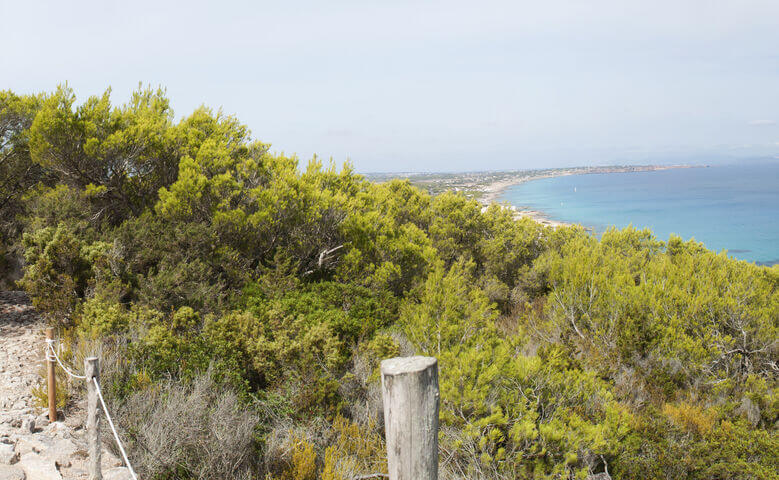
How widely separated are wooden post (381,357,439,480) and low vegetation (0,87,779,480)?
124 inches

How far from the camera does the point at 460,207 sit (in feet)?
50.6

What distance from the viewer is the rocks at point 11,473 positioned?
13.0 ft

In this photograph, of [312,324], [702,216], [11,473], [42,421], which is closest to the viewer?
[11,473]

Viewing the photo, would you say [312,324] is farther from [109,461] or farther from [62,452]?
[62,452]

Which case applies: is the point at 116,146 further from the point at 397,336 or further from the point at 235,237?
the point at 397,336

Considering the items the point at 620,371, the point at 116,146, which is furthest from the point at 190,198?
the point at 620,371

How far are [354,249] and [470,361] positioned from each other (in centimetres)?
501

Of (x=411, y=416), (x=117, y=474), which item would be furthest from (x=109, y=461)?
(x=411, y=416)

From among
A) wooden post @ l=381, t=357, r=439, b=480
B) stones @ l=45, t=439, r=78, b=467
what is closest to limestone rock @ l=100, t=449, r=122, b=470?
stones @ l=45, t=439, r=78, b=467

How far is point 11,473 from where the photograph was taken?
4027 millimetres

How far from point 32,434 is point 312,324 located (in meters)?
3.91

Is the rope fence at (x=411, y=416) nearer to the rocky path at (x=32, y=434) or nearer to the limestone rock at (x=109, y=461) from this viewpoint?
the rocky path at (x=32, y=434)

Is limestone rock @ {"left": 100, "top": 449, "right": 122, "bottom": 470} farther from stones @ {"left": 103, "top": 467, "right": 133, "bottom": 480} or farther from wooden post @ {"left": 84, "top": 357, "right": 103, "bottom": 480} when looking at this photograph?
wooden post @ {"left": 84, "top": 357, "right": 103, "bottom": 480}

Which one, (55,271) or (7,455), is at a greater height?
(55,271)
